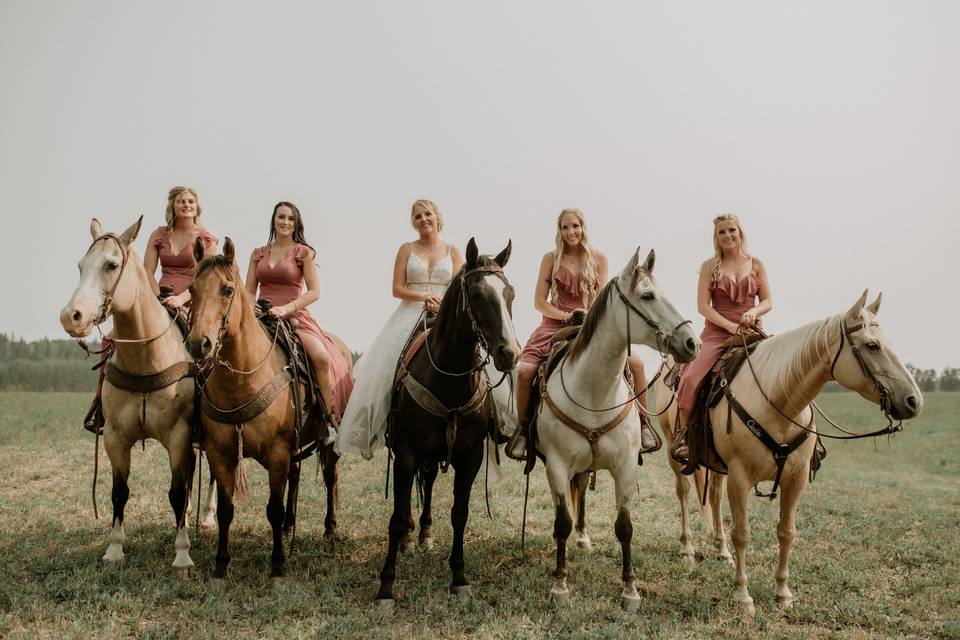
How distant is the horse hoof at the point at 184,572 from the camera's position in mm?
5309

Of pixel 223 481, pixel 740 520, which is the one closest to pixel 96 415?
pixel 223 481

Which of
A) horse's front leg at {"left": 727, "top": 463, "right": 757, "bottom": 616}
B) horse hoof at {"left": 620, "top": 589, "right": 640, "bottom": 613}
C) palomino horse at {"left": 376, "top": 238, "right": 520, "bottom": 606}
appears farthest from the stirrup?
horse's front leg at {"left": 727, "top": 463, "right": 757, "bottom": 616}

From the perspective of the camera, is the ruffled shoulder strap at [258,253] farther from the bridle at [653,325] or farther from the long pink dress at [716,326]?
the long pink dress at [716,326]

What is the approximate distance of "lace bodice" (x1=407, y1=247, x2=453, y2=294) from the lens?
20.3ft

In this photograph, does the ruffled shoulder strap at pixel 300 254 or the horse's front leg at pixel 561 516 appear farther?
the ruffled shoulder strap at pixel 300 254

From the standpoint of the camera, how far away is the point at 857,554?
22.6 feet

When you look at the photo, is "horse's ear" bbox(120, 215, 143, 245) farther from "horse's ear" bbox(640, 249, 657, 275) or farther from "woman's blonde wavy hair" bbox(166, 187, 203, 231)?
"horse's ear" bbox(640, 249, 657, 275)

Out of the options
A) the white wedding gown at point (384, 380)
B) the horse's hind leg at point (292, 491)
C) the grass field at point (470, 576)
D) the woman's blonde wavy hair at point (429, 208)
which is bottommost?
the grass field at point (470, 576)

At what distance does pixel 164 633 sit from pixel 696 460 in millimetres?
4790

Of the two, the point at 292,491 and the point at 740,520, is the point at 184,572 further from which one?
the point at 740,520

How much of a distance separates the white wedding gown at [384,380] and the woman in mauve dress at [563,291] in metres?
0.28

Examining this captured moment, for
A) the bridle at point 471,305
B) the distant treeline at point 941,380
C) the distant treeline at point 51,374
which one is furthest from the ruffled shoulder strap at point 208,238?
the distant treeline at point 941,380

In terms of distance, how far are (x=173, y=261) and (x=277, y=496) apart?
288cm

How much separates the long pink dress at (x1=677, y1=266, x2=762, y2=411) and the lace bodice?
2701 millimetres
